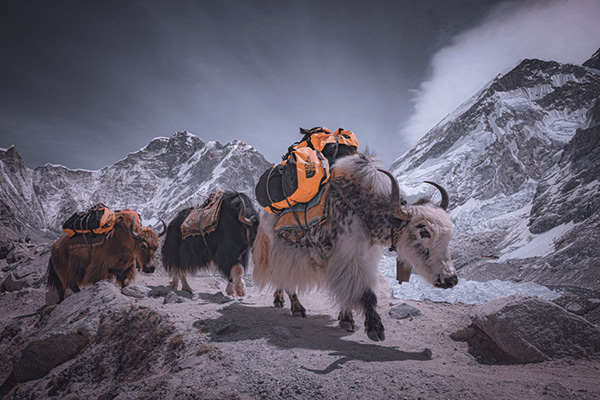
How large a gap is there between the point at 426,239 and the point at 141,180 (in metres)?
88.5

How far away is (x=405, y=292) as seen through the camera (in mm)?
5703

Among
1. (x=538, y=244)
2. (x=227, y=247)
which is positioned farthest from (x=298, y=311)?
(x=538, y=244)

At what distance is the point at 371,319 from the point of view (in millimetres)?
2285

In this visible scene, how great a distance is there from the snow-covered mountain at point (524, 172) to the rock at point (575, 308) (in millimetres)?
1782

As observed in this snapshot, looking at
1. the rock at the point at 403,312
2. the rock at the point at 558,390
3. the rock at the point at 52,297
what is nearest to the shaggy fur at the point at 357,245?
the rock at the point at 403,312

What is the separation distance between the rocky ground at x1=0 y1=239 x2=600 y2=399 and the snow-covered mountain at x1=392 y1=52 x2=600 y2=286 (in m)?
1.87

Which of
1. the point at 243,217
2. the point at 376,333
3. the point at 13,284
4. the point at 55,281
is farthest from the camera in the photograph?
the point at 13,284

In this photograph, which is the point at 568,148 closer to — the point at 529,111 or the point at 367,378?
the point at 529,111

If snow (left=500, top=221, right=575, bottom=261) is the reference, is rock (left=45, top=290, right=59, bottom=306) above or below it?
below

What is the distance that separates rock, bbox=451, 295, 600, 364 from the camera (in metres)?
1.88

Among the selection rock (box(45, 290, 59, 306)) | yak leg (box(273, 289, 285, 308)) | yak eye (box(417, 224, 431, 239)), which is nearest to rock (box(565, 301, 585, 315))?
yak eye (box(417, 224, 431, 239))

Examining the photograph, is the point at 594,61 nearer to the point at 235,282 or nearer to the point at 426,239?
the point at 426,239

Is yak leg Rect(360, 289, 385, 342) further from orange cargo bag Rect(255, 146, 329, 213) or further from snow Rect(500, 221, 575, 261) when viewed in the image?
snow Rect(500, 221, 575, 261)

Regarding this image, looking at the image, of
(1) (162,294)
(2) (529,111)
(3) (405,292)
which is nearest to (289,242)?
(1) (162,294)
